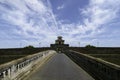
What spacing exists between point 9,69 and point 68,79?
386 cm

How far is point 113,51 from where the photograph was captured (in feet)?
437

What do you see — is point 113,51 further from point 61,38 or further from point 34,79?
point 34,79

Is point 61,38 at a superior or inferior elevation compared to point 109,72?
superior

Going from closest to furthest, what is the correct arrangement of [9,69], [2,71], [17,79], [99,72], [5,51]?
[2,71]
[9,69]
[17,79]
[99,72]
[5,51]

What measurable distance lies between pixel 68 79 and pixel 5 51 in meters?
A: 118

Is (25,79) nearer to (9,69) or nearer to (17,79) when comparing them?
(17,79)

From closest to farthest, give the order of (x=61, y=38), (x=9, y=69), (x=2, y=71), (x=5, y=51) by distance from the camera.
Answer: (x=2, y=71) < (x=9, y=69) < (x=5, y=51) < (x=61, y=38)

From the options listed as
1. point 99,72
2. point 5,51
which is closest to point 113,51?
point 5,51

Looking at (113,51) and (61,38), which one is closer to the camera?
(113,51)

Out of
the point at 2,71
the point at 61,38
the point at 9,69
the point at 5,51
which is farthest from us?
the point at 61,38

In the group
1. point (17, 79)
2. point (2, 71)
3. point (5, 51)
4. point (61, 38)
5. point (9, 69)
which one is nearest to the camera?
point (2, 71)

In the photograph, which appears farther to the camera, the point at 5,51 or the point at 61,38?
the point at 61,38

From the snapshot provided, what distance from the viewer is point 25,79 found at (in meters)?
14.9

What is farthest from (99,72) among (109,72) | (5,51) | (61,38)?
(61,38)
